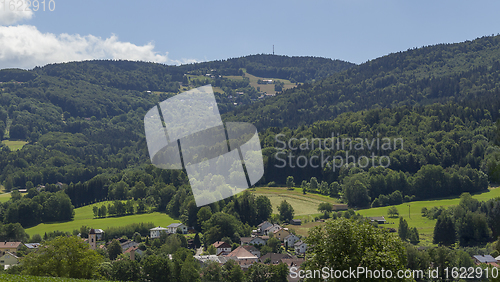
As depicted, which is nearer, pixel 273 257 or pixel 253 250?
pixel 273 257

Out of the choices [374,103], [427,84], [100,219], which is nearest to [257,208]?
[100,219]

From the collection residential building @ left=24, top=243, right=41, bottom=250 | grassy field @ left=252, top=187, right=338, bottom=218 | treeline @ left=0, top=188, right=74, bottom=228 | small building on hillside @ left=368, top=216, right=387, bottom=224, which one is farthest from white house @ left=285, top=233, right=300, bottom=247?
treeline @ left=0, top=188, right=74, bottom=228

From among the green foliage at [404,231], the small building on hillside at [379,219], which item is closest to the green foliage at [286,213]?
the small building on hillside at [379,219]

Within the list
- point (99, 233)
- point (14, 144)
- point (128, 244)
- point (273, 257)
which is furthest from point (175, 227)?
point (14, 144)

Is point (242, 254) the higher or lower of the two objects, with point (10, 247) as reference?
lower

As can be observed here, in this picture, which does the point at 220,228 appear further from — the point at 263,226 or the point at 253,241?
the point at 263,226

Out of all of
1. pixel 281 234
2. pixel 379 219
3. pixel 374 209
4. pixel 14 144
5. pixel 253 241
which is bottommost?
pixel 374 209

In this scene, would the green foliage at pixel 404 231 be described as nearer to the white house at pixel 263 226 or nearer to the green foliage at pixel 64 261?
the white house at pixel 263 226
